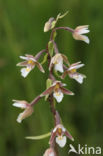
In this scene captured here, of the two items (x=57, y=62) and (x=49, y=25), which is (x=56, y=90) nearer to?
(x=57, y=62)

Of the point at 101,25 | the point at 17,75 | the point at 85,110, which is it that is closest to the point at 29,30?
the point at 17,75

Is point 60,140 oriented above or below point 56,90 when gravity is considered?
below

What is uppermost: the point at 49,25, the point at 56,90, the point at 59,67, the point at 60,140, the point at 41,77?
the point at 49,25

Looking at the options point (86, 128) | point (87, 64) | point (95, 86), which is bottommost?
point (86, 128)

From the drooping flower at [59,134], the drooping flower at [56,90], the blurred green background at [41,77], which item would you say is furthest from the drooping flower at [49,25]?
the blurred green background at [41,77]

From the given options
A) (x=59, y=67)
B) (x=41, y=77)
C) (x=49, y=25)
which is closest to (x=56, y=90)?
(x=59, y=67)

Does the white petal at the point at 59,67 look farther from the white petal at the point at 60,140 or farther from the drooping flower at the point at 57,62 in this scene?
the white petal at the point at 60,140

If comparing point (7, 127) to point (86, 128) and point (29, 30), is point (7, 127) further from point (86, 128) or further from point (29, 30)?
Answer: point (29, 30)

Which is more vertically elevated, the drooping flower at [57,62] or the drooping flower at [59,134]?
the drooping flower at [57,62]
